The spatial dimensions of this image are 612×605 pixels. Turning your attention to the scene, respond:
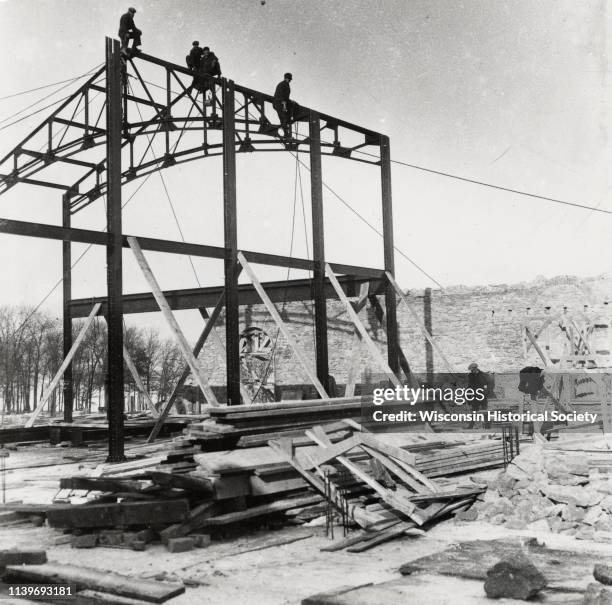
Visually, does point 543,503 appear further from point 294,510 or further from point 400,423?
point 400,423

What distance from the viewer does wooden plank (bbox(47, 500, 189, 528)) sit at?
6992 mm

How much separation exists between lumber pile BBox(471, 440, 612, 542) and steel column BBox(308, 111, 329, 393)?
7587 mm

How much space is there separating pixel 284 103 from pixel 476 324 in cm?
813

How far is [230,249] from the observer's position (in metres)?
13.9

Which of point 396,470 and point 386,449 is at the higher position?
point 386,449

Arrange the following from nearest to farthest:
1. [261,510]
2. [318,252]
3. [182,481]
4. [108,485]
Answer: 1. [182,481]
2. [108,485]
3. [261,510]
4. [318,252]

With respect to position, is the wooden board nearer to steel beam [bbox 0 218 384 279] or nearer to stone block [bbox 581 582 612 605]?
stone block [bbox 581 582 612 605]

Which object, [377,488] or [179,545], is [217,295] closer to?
[377,488]

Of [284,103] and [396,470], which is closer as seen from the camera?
[396,470]

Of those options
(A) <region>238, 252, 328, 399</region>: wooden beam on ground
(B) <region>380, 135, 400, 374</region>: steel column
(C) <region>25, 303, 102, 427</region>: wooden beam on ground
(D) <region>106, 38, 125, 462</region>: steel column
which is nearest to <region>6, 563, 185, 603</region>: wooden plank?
(D) <region>106, 38, 125, 462</region>: steel column

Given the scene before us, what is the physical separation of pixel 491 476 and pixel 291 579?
A: 16.7 ft

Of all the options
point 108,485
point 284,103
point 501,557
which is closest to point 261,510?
point 108,485

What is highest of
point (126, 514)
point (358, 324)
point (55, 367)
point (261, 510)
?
point (358, 324)

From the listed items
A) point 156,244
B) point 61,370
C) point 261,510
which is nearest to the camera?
point 261,510
